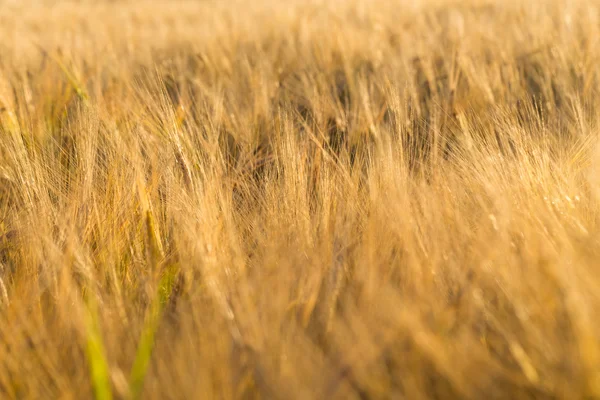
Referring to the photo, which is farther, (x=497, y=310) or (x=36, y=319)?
(x=36, y=319)

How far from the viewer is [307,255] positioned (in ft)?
3.56

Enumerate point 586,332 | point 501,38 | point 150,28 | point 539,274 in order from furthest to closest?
point 150,28
point 501,38
point 539,274
point 586,332

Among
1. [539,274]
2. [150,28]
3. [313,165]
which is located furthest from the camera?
[150,28]

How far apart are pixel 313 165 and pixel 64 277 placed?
26.8 inches

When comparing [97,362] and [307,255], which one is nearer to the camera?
[97,362]

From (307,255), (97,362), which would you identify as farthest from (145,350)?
(307,255)

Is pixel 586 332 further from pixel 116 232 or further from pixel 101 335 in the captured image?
pixel 116 232

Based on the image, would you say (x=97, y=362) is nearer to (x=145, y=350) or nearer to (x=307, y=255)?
(x=145, y=350)

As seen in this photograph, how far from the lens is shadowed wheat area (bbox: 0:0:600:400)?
773mm

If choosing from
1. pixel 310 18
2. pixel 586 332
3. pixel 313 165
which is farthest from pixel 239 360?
pixel 310 18

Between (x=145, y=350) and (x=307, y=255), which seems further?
(x=307, y=255)

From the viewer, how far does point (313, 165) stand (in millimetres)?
1433

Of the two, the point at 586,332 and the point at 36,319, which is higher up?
the point at 586,332

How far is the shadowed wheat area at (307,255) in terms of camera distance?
773mm
